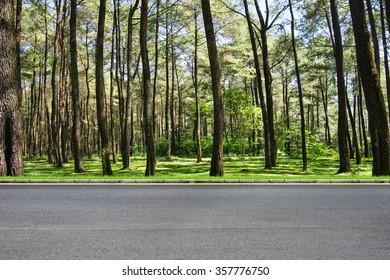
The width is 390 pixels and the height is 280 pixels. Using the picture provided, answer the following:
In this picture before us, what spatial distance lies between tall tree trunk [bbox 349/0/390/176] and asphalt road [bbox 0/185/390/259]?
4.87m

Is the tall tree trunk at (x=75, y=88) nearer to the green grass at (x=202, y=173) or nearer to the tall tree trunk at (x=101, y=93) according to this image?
the green grass at (x=202, y=173)

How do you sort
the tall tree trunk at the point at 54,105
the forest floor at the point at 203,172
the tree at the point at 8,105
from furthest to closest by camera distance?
the tall tree trunk at the point at 54,105, the tree at the point at 8,105, the forest floor at the point at 203,172

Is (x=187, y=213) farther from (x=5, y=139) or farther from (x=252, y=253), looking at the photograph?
(x=5, y=139)

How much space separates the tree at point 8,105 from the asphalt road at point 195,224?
16.2 feet

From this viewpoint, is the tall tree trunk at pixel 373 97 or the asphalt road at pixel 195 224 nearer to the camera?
the asphalt road at pixel 195 224

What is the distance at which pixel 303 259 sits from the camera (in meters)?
5.14

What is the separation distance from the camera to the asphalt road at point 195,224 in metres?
5.55

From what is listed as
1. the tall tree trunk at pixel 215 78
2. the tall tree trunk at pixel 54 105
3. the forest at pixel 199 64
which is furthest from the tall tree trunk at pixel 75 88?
the tall tree trunk at pixel 215 78

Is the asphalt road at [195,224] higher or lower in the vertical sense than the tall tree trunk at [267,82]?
lower

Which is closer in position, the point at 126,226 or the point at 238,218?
the point at 126,226

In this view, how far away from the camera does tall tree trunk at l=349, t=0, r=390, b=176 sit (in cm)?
1680

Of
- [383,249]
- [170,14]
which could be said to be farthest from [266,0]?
[383,249]

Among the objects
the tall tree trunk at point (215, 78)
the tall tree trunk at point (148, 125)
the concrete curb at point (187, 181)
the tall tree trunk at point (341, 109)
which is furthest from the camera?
the tall tree trunk at point (341, 109)

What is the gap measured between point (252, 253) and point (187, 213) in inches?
132
